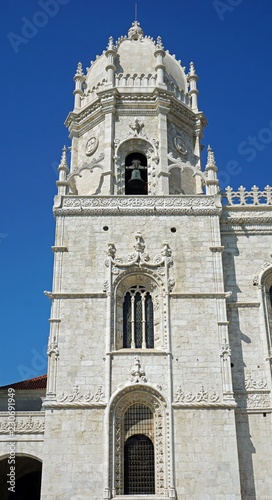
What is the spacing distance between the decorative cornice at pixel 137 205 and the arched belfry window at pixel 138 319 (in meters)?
3.08

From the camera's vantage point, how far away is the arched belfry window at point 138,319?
2078cm

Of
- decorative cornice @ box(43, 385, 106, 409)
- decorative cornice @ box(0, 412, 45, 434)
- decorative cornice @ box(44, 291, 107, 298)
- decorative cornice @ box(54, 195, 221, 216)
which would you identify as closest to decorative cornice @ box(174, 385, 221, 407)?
decorative cornice @ box(43, 385, 106, 409)

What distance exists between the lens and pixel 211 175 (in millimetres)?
23766

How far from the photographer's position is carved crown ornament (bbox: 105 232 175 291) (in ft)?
70.4

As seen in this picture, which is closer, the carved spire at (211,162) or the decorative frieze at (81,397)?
the decorative frieze at (81,397)

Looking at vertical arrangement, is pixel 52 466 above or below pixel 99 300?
below

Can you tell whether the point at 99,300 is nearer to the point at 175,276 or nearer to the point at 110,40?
the point at 175,276

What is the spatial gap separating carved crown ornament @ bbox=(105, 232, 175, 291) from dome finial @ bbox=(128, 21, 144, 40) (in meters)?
12.1

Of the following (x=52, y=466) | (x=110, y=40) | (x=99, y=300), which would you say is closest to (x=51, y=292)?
(x=99, y=300)

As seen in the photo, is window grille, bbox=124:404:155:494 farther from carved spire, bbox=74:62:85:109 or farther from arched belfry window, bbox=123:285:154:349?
carved spire, bbox=74:62:85:109

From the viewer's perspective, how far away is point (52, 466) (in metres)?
18.5

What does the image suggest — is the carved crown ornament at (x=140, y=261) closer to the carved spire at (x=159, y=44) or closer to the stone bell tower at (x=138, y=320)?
the stone bell tower at (x=138, y=320)

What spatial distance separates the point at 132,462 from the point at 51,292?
641 cm

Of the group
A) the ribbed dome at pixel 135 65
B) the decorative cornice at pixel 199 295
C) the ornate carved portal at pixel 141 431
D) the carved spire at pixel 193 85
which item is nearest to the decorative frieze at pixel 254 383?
the decorative cornice at pixel 199 295
